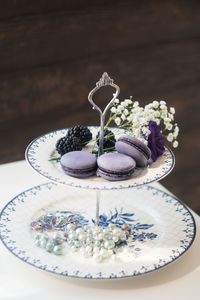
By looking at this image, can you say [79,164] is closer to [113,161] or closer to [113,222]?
[113,161]

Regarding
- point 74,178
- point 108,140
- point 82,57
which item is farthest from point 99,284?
point 82,57

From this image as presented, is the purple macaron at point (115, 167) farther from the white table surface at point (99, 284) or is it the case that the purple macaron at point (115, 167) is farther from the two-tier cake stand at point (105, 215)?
the white table surface at point (99, 284)

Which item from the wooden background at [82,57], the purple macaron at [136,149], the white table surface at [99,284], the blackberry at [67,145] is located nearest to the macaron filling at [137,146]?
the purple macaron at [136,149]

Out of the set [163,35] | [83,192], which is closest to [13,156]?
[163,35]

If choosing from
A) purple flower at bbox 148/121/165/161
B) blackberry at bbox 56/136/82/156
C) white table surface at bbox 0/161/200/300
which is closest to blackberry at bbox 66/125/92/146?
blackberry at bbox 56/136/82/156

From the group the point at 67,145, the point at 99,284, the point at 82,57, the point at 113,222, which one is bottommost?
the point at 99,284
